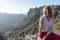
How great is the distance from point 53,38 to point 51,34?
15 centimetres

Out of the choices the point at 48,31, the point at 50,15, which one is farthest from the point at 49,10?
the point at 48,31

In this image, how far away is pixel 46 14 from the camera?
7.57 meters

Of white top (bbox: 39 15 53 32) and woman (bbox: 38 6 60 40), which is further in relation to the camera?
white top (bbox: 39 15 53 32)

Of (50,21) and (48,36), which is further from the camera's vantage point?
(50,21)

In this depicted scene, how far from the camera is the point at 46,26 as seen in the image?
7.70m

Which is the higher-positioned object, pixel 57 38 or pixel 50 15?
pixel 50 15

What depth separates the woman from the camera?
7.33 metres

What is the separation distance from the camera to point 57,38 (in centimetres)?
733

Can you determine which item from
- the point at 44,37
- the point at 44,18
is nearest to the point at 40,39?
the point at 44,37

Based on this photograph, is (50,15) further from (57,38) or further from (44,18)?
(57,38)

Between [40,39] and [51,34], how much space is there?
374 mm

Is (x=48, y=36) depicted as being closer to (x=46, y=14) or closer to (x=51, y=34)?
(x=51, y=34)

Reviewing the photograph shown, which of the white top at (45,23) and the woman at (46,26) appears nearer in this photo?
the woman at (46,26)

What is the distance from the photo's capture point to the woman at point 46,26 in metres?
7.33
